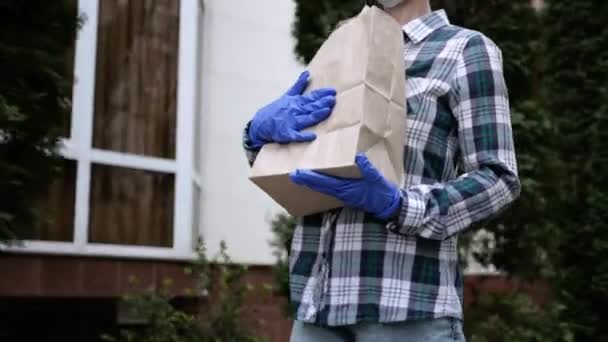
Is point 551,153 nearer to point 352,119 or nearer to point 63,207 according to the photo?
point 63,207

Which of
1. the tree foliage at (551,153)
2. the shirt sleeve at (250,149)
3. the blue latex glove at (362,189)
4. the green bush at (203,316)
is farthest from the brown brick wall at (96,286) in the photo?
the blue latex glove at (362,189)

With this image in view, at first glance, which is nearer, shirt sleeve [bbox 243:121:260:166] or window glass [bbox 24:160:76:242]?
shirt sleeve [bbox 243:121:260:166]

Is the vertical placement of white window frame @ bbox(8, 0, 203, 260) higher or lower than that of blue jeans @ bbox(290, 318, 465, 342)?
higher

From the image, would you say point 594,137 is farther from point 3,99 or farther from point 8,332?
point 8,332

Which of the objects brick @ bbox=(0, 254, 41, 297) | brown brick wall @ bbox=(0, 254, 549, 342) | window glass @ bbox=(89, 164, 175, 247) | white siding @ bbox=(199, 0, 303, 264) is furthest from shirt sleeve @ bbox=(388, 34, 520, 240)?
white siding @ bbox=(199, 0, 303, 264)

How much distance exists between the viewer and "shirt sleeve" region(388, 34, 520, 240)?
1600mm

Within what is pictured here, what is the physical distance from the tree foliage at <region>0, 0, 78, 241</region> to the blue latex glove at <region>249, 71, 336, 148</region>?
1.90m

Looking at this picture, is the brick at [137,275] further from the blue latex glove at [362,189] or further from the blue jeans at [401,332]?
the blue latex glove at [362,189]

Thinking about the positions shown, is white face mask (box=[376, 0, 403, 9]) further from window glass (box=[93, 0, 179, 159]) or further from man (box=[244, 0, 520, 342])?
window glass (box=[93, 0, 179, 159])

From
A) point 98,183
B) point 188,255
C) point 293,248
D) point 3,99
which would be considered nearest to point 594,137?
point 188,255

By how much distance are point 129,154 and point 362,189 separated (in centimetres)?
396

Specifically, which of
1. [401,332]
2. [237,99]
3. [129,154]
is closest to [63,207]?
[129,154]

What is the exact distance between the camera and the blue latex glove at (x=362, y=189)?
5.04 feet

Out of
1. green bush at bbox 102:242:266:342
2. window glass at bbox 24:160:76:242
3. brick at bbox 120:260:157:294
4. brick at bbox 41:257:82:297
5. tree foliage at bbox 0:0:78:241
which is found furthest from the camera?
brick at bbox 120:260:157:294
